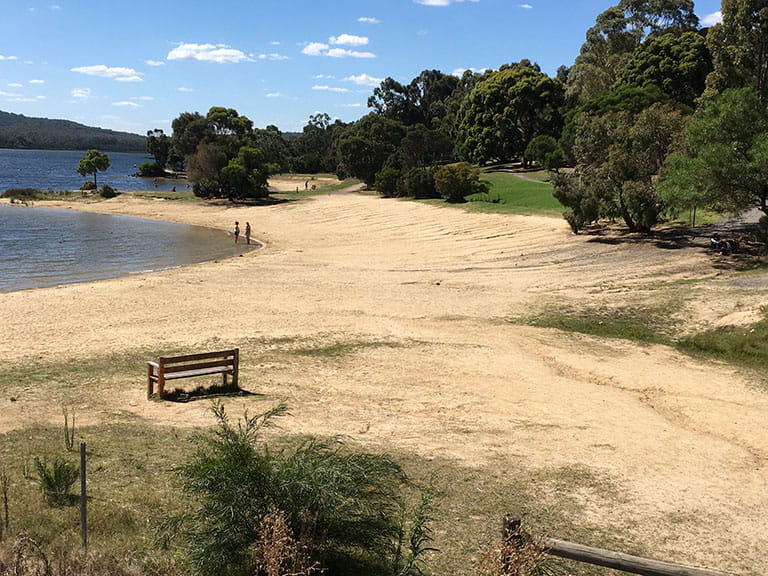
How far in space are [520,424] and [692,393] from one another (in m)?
4.91

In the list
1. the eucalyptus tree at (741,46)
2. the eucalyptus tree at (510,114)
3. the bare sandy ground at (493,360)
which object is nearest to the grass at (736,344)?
the bare sandy ground at (493,360)

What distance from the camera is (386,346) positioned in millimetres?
18828

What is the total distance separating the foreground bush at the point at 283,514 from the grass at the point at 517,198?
3942 cm

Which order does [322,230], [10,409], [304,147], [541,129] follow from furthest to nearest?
[304,147] → [541,129] → [322,230] → [10,409]

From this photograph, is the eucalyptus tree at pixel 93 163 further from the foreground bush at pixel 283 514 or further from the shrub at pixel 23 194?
the foreground bush at pixel 283 514

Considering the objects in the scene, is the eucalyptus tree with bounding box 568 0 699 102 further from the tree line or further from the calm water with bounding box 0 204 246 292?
the calm water with bounding box 0 204 246 292

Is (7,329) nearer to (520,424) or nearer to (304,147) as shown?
(520,424)

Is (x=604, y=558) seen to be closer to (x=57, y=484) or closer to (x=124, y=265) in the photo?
(x=57, y=484)

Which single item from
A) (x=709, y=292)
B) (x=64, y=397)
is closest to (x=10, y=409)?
(x=64, y=397)

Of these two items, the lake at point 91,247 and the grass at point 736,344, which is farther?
the lake at point 91,247

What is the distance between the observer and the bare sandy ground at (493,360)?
10.5 meters

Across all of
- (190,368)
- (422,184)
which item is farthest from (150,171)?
(190,368)

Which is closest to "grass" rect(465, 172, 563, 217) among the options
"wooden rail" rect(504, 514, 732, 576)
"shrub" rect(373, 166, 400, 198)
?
"shrub" rect(373, 166, 400, 198)

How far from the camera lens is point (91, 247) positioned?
43.0 meters
